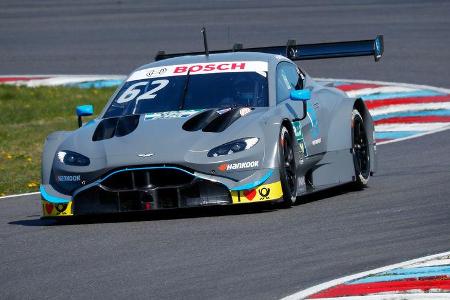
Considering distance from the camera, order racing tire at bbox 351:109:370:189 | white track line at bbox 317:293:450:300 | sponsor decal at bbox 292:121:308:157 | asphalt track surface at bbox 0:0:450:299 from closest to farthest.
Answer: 1. white track line at bbox 317:293:450:300
2. asphalt track surface at bbox 0:0:450:299
3. sponsor decal at bbox 292:121:308:157
4. racing tire at bbox 351:109:370:189

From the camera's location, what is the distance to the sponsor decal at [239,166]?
30.7 feet

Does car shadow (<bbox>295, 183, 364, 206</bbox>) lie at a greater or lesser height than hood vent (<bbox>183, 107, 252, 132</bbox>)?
lesser

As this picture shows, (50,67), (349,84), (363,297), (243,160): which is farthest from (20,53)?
(363,297)

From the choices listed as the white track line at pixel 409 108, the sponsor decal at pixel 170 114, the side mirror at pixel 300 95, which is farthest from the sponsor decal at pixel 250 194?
the white track line at pixel 409 108

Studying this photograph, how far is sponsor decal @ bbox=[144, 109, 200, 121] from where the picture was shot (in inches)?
388

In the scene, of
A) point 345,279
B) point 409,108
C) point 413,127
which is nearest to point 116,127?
point 345,279

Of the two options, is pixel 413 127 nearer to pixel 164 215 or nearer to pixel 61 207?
pixel 164 215

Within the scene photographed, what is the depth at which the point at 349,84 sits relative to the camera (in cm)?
1866

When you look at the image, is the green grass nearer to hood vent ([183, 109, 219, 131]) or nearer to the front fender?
the front fender

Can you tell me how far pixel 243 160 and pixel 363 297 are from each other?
3230 mm

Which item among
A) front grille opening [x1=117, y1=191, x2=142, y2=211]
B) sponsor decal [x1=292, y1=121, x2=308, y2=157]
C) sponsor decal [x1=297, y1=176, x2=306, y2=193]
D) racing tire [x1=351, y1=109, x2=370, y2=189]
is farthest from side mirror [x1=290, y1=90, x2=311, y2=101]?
front grille opening [x1=117, y1=191, x2=142, y2=211]

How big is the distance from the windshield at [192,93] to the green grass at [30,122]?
8.52 feet

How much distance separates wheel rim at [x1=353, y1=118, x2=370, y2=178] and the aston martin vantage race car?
0.09ft

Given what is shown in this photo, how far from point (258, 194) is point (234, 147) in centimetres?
37
